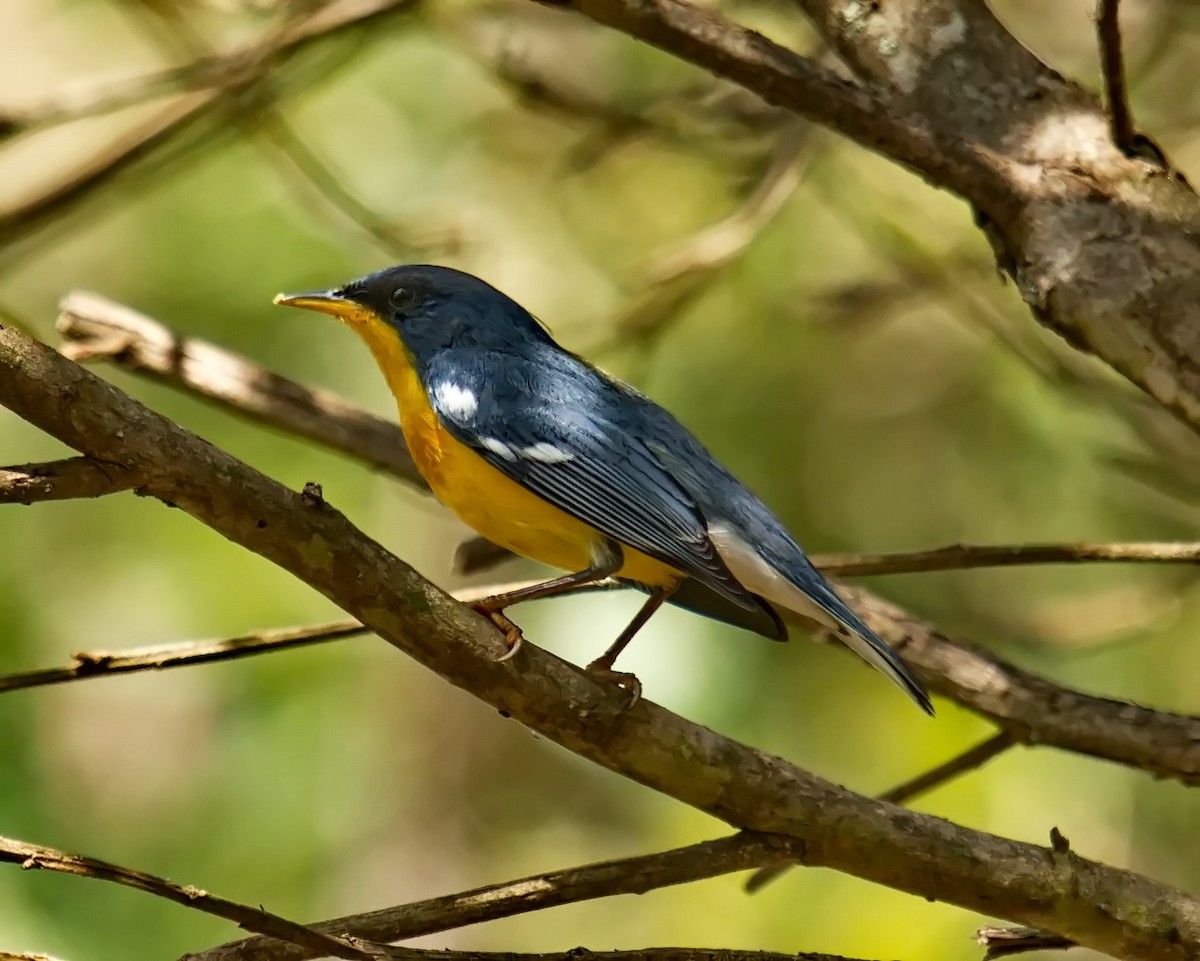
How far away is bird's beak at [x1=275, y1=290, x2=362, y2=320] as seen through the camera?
3680 millimetres

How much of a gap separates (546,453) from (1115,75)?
4.59 feet

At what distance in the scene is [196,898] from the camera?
194 centimetres

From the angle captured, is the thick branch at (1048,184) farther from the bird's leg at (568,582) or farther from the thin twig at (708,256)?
the thin twig at (708,256)

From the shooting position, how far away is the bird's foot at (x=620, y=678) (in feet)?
7.82

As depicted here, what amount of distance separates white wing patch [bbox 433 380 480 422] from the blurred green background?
48.0 inches

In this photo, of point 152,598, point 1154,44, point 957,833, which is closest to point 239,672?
point 152,598

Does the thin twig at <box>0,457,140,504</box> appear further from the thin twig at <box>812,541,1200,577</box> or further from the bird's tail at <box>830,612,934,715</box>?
the thin twig at <box>812,541,1200,577</box>

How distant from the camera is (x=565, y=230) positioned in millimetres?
6363

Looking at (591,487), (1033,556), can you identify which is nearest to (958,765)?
(1033,556)

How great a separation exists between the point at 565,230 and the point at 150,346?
10.3 feet

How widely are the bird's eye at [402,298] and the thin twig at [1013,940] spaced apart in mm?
2214

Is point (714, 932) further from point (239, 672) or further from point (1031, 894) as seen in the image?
point (1031, 894)

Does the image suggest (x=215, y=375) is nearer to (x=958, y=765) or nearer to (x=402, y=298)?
(x=402, y=298)

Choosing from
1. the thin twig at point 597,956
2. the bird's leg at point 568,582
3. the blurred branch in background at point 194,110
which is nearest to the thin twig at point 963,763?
the bird's leg at point 568,582
